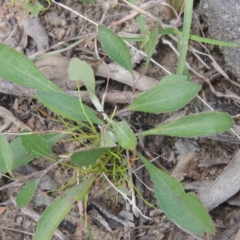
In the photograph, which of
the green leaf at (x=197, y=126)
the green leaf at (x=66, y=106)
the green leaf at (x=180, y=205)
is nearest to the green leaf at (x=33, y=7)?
the green leaf at (x=66, y=106)

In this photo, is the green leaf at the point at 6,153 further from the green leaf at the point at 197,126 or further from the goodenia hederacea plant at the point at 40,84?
the green leaf at the point at 197,126

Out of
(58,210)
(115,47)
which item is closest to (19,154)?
(58,210)

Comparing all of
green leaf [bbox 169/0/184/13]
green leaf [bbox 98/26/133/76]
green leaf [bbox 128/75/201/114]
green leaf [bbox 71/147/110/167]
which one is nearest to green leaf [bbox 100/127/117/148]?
green leaf [bbox 71/147/110/167]

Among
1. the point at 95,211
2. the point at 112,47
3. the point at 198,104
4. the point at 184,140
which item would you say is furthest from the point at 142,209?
the point at 112,47

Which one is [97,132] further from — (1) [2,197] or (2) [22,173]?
(1) [2,197]

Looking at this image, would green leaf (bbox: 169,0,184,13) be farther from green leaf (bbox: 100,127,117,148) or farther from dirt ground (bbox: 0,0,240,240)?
green leaf (bbox: 100,127,117,148)

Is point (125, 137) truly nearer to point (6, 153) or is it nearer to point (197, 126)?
point (197, 126)

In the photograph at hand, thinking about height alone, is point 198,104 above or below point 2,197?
above
